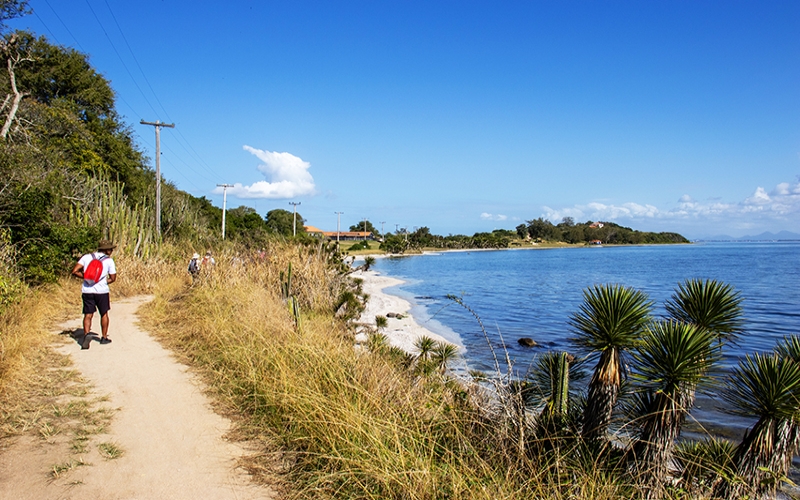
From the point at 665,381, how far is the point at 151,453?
3.98m

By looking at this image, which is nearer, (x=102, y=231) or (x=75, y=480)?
(x=75, y=480)

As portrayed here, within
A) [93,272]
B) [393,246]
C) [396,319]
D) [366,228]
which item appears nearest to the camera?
[93,272]

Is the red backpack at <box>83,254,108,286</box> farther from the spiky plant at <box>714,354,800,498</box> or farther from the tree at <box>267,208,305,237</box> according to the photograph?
the tree at <box>267,208,305,237</box>

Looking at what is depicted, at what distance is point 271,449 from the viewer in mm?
4406

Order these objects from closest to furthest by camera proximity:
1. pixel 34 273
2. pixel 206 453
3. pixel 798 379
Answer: pixel 798 379
pixel 206 453
pixel 34 273

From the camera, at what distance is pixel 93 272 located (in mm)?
8109

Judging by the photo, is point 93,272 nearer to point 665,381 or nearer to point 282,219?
point 665,381

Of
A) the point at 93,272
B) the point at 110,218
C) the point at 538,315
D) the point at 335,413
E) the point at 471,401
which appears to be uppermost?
the point at 110,218

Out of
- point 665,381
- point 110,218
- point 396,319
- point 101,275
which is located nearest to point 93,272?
point 101,275

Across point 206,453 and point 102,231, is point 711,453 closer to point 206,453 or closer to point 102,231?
point 206,453

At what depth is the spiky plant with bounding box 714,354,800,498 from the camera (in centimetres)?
323

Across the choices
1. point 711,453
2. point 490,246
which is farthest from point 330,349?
point 490,246

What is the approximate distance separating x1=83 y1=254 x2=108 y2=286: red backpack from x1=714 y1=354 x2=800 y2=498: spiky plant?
839 centimetres

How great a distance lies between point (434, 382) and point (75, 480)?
3.42m
